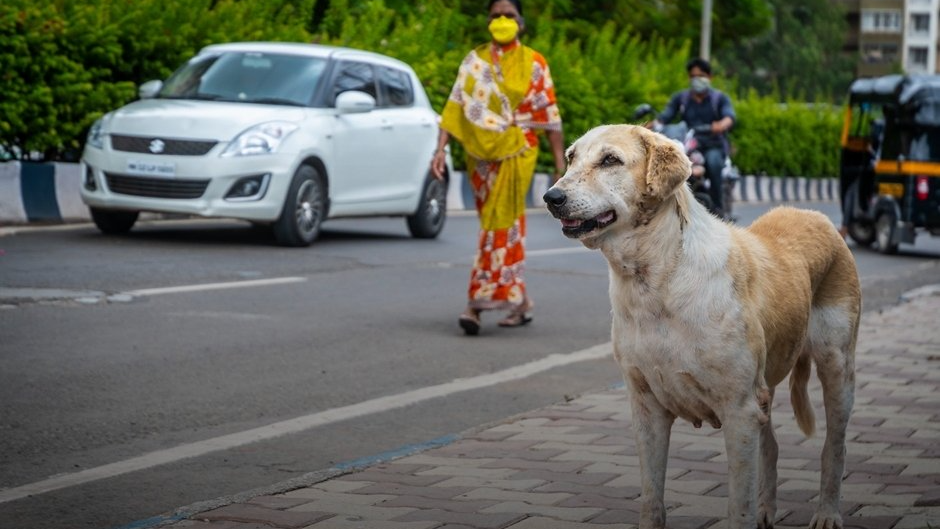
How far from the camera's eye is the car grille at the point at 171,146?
14.9 metres

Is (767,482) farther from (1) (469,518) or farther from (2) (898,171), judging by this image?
(2) (898,171)

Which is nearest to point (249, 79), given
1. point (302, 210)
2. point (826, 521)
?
point (302, 210)

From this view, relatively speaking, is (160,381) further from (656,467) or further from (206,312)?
(656,467)

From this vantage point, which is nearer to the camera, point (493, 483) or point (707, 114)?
point (493, 483)

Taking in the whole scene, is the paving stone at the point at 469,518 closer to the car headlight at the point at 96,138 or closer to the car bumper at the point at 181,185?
the car bumper at the point at 181,185

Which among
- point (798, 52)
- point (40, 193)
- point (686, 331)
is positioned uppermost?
point (686, 331)

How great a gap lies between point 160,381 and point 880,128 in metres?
16.6

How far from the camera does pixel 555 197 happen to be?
4.86 metres

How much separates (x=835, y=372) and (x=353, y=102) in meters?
11.2

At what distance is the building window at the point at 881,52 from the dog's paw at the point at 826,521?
502ft

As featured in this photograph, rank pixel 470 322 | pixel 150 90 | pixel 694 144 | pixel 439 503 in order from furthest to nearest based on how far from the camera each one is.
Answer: pixel 694 144
pixel 150 90
pixel 470 322
pixel 439 503

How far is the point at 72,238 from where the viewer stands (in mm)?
14828

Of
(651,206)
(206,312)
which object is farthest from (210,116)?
(651,206)

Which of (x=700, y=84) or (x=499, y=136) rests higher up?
(x=499, y=136)
